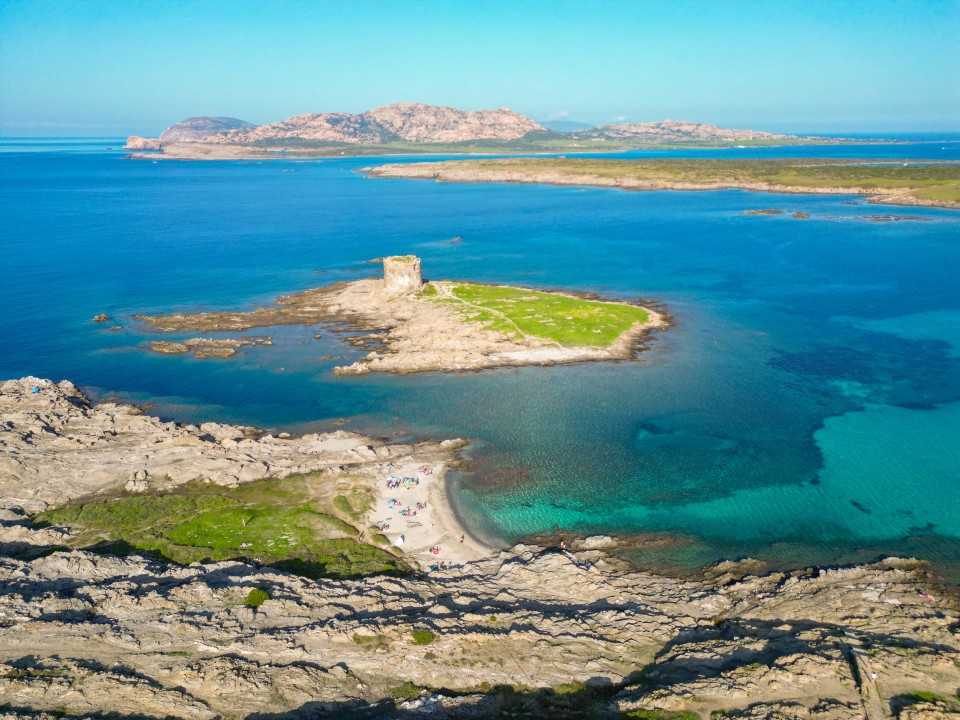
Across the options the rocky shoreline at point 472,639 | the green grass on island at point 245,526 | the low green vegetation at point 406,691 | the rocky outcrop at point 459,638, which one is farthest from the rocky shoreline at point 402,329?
the low green vegetation at point 406,691

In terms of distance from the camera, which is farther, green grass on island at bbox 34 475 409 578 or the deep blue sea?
the deep blue sea

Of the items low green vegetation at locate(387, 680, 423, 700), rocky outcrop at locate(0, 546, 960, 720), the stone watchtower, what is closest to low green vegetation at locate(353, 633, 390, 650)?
rocky outcrop at locate(0, 546, 960, 720)

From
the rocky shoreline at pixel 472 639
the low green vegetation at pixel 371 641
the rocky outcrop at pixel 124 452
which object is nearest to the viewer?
the rocky shoreline at pixel 472 639

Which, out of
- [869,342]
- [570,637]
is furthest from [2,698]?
[869,342]

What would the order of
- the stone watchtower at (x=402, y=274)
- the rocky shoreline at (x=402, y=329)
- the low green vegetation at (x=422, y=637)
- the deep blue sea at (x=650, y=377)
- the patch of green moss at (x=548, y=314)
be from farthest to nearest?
the stone watchtower at (x=402, y=274) → the patch of green moss at (x=548, y=314) → the rocky shoreline at (x=402, y=329) → the deep blue sea at (x=650, y=377) → the low green vegetation at (x=422, y=637)

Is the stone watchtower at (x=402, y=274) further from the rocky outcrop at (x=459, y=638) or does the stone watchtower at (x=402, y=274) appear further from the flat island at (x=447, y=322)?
the rocky outcrop at (x=459, y=638)

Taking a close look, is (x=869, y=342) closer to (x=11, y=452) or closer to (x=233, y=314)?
(x=233, y=314)

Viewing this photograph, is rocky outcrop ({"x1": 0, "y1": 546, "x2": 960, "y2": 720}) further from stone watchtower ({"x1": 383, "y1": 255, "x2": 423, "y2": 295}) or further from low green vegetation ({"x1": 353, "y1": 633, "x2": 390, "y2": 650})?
stone watchtower ({"x1": 383, "y1": 255, "x2": 423, "y2": 295})

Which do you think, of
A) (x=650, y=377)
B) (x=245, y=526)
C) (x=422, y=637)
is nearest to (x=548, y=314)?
(x=650, y=377)
